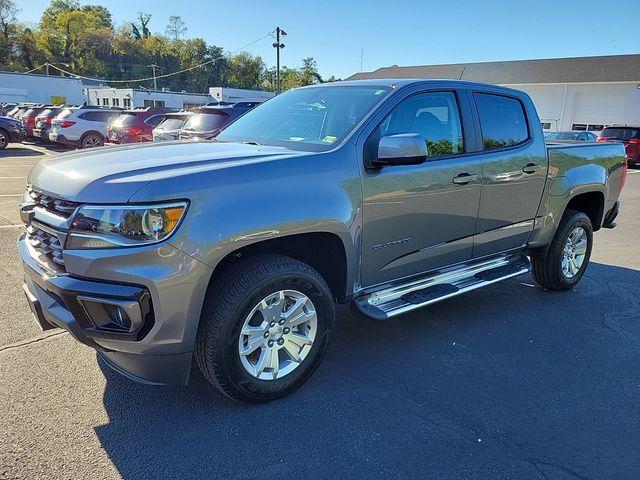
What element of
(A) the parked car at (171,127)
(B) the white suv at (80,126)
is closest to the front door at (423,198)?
(A) the parked car at (171,127)

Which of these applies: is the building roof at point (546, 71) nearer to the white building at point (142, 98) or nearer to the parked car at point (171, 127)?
the white building at point (142, 98)

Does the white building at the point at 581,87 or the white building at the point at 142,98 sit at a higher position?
the white building at the point at 581,87

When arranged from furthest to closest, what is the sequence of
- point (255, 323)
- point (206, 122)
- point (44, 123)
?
point (44, 123) < point (206, 122) < point (255, 323)

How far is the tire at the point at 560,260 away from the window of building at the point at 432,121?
187 centimetres

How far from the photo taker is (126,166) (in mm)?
2859

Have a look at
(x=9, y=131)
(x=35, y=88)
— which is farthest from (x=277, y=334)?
(x=35, y=88)

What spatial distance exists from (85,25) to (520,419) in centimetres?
11708

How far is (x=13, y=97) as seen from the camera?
49562 millimetres

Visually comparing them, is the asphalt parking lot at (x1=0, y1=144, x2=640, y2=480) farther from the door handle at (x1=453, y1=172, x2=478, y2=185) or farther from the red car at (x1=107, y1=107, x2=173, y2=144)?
the red car at (x1=107, y1=107, x2=173, y2=144)

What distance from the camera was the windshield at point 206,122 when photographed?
11.0 meters

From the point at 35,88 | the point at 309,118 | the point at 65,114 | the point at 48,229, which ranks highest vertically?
the point at 309,118

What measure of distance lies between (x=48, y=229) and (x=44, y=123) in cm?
2078

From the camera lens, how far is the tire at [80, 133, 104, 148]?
63.3ft

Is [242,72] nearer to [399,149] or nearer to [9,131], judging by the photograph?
[9,131]
